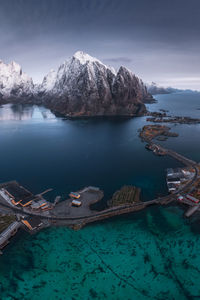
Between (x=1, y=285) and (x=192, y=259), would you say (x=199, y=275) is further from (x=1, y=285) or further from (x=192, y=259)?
(x=1, y=285)

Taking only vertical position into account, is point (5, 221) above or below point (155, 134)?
below

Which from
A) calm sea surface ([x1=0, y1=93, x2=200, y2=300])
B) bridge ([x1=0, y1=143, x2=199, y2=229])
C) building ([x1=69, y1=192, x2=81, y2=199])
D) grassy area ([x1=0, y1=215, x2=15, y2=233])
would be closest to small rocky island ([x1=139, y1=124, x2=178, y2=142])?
calm sea surface ([x1=0, y1=93, x2=200, y2=300])

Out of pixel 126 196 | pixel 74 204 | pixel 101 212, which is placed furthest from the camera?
pixel 126 196

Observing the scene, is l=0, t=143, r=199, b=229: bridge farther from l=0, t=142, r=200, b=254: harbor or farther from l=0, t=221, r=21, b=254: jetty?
l=0, t=221, r=21, b=254: jetty

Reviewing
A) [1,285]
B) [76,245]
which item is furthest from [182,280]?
[1,285]

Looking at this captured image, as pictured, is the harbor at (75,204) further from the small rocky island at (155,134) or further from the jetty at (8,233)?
the small rocky island at (155,134)

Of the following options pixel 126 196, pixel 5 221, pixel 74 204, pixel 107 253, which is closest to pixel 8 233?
pixel 5 221

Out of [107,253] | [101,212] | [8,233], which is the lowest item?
[107,253]

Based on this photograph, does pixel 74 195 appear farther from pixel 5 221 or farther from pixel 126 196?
pixel 5 221
